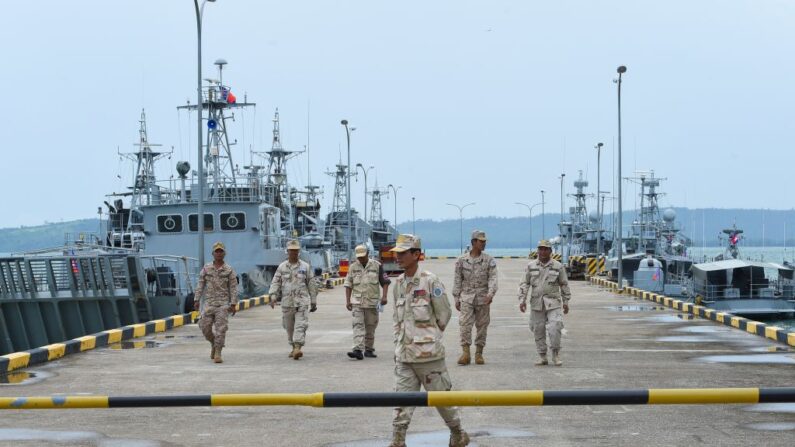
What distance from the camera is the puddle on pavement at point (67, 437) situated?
31.9ft

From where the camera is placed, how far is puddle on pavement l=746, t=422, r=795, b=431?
10289 millimetres

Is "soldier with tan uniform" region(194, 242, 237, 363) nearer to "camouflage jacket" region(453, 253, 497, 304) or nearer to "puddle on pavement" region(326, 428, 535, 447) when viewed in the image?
"camouflage jacket" region(453, 253, 497, 304)

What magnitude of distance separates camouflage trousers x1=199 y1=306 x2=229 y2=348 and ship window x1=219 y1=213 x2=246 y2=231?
25025 mm

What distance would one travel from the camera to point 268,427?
10.6 m

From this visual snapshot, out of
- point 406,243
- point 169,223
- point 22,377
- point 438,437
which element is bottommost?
point 22,377

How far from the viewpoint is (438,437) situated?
32.5 feet

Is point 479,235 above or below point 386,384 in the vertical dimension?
above

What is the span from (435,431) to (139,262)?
20.9m

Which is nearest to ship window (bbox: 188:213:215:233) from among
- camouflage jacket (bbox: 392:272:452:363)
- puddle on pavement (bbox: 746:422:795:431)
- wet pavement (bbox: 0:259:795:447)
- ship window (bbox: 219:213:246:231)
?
ship window (bbox: 219:213:246:231)

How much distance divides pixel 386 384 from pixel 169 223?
2908 cm

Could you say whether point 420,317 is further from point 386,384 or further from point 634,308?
point 634,308

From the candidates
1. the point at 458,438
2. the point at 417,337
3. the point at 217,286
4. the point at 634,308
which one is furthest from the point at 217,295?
the point at 634,308

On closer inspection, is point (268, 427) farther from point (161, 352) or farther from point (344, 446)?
point (161, 352)

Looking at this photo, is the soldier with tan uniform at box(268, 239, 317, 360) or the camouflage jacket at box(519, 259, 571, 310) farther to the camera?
the soldier with tan uniform at box(268, 239, 317, 360)
